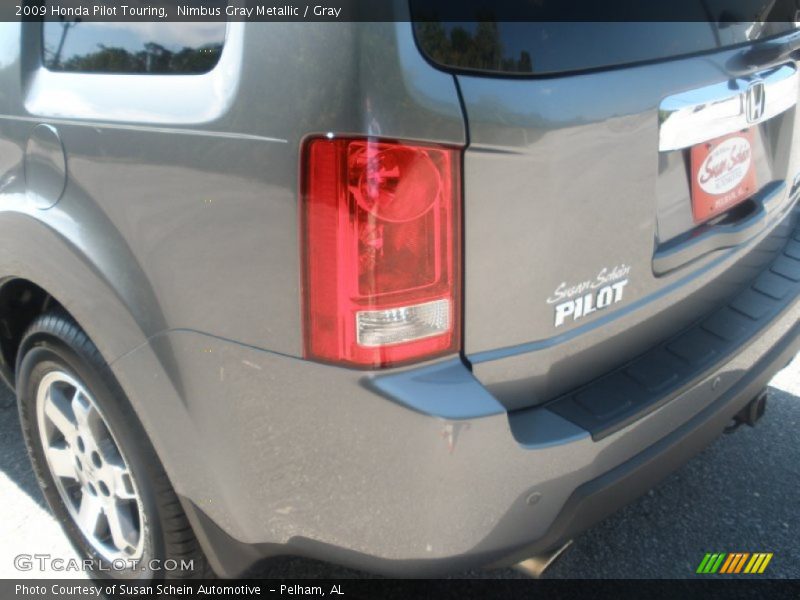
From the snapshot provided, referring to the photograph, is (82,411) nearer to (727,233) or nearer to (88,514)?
(88,514)

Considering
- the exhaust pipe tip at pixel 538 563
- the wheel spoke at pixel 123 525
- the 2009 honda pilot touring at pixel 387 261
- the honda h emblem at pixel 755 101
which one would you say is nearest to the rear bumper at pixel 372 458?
the 2009 honda pilot touring at pixel 387 261

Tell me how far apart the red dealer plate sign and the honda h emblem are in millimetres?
44

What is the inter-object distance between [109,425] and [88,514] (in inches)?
22.5

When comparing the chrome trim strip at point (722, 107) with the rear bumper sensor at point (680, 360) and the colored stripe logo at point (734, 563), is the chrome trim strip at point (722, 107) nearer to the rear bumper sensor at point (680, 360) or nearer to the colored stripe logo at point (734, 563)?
the rear bumper sensor at point (680, 360)

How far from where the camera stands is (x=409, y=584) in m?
2.23

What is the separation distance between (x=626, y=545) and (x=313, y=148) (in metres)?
1.70

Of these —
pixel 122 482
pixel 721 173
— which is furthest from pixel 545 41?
pixel 122 482

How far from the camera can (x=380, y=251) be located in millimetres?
1359

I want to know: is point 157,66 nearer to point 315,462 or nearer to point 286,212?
point 286,212

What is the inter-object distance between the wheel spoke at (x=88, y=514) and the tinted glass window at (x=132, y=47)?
1.24 metres

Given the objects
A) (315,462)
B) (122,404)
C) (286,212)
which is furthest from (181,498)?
(286,212)

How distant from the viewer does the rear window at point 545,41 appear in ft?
4.30

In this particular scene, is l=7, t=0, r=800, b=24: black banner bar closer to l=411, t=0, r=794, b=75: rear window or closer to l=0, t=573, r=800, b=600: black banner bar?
l=411, t=0, r=794, b=75: rear window

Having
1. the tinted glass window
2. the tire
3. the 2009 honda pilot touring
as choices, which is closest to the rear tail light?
the 2009 honda pilot touring
